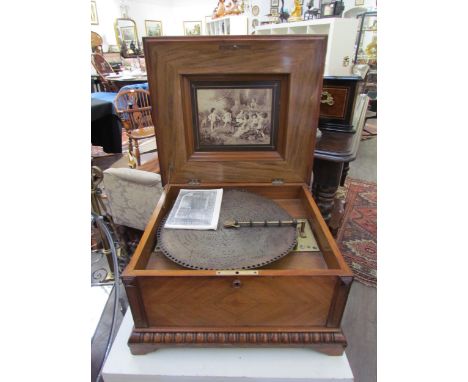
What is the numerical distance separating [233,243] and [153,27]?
22.6 ft

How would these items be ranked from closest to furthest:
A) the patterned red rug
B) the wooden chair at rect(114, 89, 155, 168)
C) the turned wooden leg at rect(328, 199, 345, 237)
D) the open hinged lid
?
1. the open hinged lid
2. the turned wooden leg at rect(328, 199, 345, 237)
3. the patterned red rug
4. the wooden chair at rect(114, 89, 155, 168)

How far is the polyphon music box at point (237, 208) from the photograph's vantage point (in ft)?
1.76

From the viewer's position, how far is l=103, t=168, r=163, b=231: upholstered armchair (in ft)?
4.01

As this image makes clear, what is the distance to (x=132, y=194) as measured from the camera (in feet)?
4.29

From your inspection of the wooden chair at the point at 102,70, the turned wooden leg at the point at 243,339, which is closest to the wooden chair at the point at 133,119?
the wooden chair at the point at 102,70

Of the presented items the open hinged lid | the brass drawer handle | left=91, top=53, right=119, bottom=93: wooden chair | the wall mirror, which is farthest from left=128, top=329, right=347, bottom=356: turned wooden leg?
the wall mirror

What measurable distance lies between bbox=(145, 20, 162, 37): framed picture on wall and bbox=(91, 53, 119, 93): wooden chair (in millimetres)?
1856

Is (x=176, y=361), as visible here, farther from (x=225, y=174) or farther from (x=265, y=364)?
(x=225, y=174)

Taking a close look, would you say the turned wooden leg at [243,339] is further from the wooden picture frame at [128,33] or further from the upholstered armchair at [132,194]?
the wooden picture frame at [128,33]

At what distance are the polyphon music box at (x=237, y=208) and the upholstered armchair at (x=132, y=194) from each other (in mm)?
440

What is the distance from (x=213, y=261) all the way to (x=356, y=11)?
175 inches

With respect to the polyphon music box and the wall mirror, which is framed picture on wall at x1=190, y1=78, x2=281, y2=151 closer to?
the polyphon music box

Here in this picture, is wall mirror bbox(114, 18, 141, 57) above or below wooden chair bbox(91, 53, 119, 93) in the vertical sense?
above

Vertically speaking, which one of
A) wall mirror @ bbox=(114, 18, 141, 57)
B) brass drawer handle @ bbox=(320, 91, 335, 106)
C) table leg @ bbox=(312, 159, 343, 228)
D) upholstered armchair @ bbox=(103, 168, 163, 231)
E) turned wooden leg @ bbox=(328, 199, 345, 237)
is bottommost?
turned wooden leg @ bbox=(328, 199, 345, 237)
